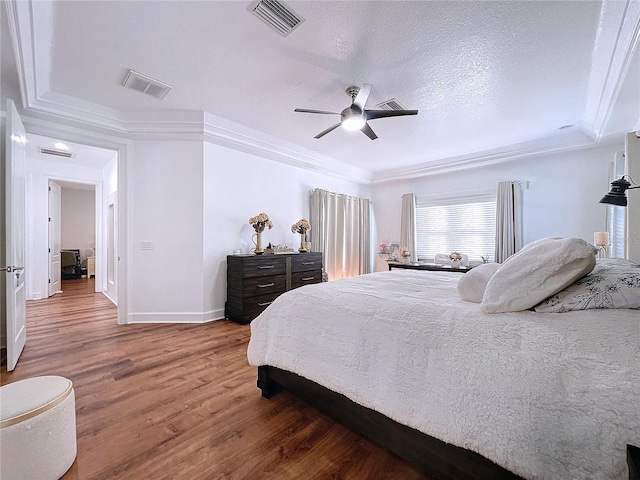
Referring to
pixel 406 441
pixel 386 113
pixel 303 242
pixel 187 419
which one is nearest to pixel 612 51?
pixel 386 113

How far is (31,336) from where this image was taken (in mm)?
3139

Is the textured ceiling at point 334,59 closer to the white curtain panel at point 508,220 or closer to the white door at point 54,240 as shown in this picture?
the white curtain panel at point 508,220

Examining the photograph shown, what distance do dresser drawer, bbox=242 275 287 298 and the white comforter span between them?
7.28 feet

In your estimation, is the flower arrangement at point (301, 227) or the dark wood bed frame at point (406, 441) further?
the flower arrangement at point (301, 227)

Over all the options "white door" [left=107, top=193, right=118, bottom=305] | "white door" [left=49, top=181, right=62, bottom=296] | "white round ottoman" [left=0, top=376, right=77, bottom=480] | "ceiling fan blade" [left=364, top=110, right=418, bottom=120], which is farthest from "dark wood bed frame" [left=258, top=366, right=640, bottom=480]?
"white door" [left=49, top=181, right=62, bottom=296]

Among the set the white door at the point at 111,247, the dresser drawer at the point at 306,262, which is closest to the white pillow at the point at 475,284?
the dresser drawer at the point at 306,262

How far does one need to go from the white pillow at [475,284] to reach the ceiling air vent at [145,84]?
3.40 metres

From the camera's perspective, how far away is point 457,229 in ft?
17.9

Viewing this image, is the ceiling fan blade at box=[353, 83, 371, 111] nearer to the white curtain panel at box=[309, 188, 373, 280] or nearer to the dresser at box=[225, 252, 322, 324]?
the dresser at box=[225, 252, 322, 324]

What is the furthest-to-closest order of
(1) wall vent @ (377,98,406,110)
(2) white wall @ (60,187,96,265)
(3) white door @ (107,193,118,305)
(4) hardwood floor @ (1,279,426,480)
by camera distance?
(2) white wall @ (60,187,96,265) < (3) white door @ (107,193,118,305) < (1) wall vent @ (377,98,406,110) < (4) hardwood floor @ (1,279,426,480)

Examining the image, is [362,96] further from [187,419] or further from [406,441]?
[187,419]

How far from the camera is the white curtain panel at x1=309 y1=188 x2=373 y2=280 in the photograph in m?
5.30

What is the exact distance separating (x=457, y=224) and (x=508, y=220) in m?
0.94

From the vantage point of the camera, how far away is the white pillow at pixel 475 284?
→ 1527 millimetres
